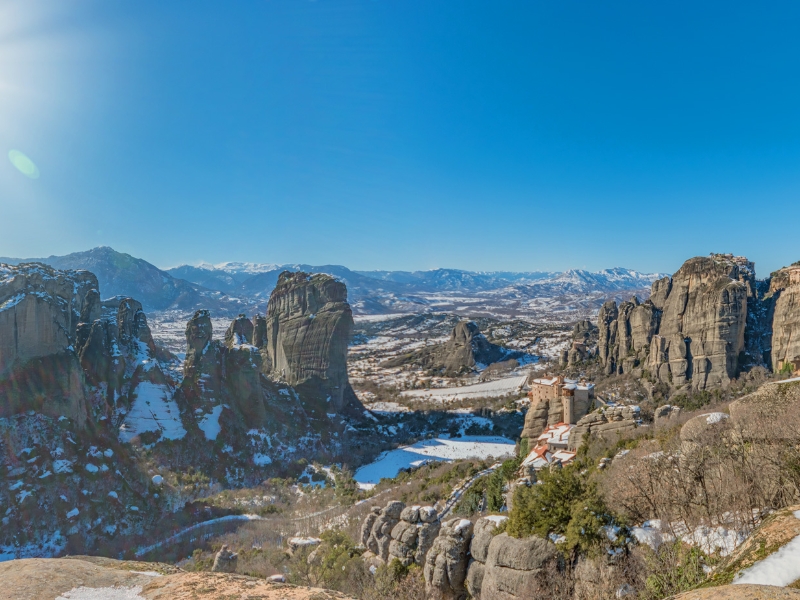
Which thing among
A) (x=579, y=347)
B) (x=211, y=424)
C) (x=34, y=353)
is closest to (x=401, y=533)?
(x=211, y=424)

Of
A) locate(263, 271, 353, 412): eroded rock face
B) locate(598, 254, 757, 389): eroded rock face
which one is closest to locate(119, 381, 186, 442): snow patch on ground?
locate(263, 271, 353, 412): eroded rock face

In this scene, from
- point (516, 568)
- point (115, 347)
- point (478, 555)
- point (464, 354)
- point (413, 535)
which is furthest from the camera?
point (464, 354)

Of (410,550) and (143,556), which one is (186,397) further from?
(410,550)

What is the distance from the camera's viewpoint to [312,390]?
64.0 meters

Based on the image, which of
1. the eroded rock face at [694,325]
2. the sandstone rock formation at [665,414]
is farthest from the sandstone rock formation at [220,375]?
the eroded rock face at [694,325]

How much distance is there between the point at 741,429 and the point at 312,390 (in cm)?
5591

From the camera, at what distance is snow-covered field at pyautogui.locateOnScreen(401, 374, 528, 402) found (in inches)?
3316

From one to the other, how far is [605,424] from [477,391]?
207 feet

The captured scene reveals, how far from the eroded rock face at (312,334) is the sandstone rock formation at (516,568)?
52.6 meters

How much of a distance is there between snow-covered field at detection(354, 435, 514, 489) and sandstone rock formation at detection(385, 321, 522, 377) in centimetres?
5392

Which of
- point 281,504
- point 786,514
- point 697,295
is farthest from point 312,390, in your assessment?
point 786,514

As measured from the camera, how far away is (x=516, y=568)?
12891mm

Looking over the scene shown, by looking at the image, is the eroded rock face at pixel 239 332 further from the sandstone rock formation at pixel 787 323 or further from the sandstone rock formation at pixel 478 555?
the sandstone rock formation at pixel 787 323

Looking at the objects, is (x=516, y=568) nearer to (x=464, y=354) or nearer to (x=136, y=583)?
(x=136, y=583)
